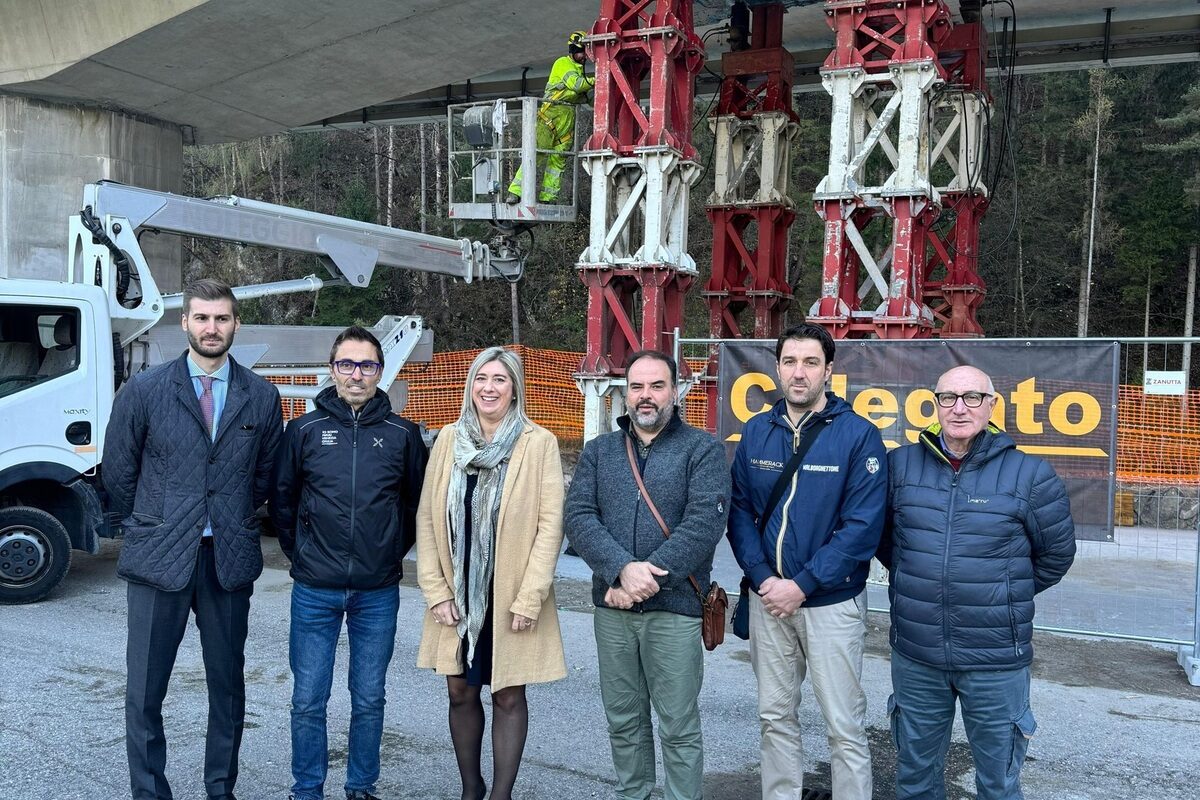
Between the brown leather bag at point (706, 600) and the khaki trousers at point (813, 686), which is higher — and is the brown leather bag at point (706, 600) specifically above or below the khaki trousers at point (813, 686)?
above

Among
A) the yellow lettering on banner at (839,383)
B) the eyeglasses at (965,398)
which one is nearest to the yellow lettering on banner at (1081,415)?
the yellow lettering on banner at (839,383)

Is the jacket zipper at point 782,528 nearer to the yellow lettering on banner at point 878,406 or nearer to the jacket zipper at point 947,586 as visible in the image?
the jacket zipper at point 947,586

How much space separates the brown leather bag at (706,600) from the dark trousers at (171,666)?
1.67 meters

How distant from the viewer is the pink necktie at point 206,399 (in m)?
4.09

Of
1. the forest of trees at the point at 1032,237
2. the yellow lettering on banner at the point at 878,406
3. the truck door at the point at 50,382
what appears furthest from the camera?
the forest of trees at the point at 1032,237

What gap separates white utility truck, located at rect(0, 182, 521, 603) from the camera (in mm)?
7984

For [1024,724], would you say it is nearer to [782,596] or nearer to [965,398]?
[782,596]

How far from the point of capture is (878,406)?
22.9 ft

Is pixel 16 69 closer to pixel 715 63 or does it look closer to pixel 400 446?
pixel 715 63

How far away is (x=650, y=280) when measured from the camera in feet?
33.9

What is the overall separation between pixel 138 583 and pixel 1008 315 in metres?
31.8

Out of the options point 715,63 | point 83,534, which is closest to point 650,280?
point 83,534

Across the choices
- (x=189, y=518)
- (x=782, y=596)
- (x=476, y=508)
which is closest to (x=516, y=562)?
(x=476, y=508)

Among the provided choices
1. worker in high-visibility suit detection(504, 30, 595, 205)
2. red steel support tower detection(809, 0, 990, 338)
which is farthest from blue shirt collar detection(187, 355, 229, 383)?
worker in high-visibility suit detection(504, 30, 595, 205)
